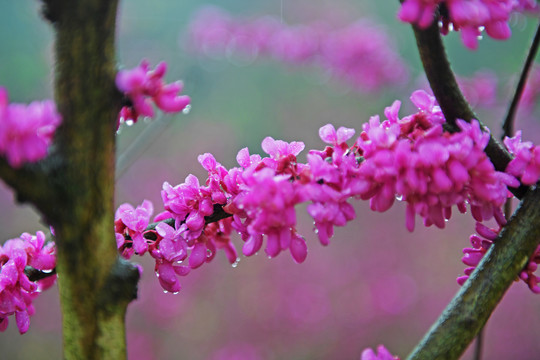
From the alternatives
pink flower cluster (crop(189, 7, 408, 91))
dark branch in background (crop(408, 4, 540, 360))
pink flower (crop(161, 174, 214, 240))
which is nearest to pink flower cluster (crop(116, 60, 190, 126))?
pink flower (crop(161, 174, 214, 240))

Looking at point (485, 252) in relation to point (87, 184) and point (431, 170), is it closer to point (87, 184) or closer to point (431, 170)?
point (431, 170)

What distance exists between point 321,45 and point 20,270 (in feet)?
6.80

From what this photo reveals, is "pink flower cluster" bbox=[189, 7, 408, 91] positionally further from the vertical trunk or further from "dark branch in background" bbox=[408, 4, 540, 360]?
the vertical trunk

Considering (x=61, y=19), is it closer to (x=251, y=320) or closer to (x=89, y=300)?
(x=89, y=300)

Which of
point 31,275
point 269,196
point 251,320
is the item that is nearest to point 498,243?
point 269,196

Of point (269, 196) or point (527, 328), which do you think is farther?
point (527, 328)

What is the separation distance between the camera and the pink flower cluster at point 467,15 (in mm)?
407

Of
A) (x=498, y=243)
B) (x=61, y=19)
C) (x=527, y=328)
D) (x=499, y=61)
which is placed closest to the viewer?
(x=61, y=19)

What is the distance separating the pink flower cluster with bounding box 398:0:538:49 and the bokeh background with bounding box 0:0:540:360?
1617 millimetres

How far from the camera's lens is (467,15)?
41 centimetres

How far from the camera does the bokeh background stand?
2.74 m

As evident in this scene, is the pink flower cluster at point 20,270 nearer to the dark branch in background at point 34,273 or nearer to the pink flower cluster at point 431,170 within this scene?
the dark branch in background at point 34,273

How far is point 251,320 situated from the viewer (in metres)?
2.84

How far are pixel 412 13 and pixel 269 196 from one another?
19 centimetres
